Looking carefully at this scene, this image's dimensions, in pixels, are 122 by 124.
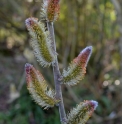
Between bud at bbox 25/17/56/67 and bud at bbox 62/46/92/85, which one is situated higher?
bud at bbox 25/17/56/67

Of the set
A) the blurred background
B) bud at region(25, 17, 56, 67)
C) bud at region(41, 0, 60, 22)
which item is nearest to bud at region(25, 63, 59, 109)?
bud at region(25, 17, 56, 67)

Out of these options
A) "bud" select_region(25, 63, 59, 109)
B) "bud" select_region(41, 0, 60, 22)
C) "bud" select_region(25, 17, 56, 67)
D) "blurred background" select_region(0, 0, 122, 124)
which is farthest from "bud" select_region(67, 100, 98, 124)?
"blurred background" select_region(0, 0, 122, 124)

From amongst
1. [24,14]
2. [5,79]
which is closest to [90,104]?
[24,14]

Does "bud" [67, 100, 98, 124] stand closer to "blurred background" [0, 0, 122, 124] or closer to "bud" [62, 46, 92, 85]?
"bud" [62, 46, 92, 85]

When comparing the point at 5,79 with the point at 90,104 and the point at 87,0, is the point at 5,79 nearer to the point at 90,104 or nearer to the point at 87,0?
the point at 87,0

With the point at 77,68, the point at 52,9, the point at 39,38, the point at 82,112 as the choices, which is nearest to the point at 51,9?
the point at 52,9

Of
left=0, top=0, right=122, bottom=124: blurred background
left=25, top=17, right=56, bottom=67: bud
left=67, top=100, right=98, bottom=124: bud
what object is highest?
left=0, top=0, right=122, bottom=124: blurred background

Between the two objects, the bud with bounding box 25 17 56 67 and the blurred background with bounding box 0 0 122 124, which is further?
the blurred background with bounding box 0 0 122 124

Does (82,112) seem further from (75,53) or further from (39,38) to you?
(75,53)
